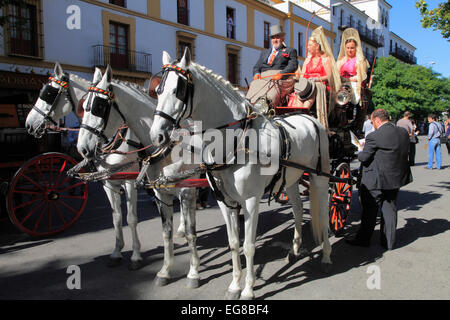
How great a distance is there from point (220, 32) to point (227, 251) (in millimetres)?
18428

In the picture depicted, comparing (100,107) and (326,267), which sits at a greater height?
(100,107)

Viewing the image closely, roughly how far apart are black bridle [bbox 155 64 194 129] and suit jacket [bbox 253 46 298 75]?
7.58ft

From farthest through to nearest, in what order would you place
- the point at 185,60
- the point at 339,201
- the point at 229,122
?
the point at 339,201
the point at 229,122
the point at 185,60

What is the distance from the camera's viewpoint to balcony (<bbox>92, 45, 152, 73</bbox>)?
1480 centimetres

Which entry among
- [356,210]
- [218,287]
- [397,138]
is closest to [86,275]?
[218,287]

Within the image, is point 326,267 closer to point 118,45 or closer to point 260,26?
point 118,45

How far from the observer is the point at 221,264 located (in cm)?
406

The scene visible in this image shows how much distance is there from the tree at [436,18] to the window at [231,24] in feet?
Answer: 48.2

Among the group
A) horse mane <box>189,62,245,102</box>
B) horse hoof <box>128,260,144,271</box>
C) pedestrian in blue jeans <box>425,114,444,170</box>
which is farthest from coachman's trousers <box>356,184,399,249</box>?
pedestrian in blue jeans <box>425,114,444,170</box>

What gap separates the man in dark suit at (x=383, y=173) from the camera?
436 cm

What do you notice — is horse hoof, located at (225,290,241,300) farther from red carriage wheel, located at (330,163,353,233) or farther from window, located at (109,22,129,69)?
window, located at (109,22,129,69)

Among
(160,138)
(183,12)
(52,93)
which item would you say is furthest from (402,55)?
(160,138)

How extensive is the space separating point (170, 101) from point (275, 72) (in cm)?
248
